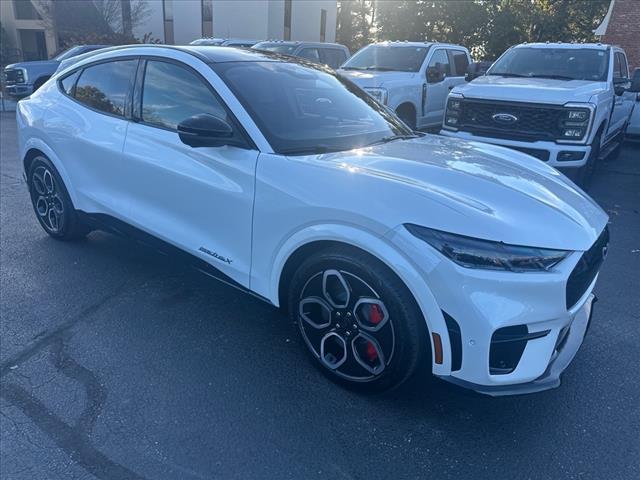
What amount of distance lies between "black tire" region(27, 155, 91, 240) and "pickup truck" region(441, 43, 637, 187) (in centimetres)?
501

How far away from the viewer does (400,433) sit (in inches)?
103

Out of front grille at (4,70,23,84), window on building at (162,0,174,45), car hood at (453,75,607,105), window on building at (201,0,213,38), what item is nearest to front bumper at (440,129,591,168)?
car hood at (453,75,607,105)

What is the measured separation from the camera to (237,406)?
276 cm

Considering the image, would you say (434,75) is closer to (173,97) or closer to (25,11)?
(173,97)

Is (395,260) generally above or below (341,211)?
below

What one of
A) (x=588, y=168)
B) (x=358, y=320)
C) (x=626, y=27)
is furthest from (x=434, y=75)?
(x=626, y=27)

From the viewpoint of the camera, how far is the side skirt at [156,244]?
331 cm

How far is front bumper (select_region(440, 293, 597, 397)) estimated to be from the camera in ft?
7.82

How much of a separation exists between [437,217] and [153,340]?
2.01m

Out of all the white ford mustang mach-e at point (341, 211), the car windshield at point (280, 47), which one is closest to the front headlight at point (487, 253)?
the white ford mustang mach-e at point (341, 211)

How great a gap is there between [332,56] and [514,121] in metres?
6.55

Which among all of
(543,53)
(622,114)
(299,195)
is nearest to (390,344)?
(299,195)

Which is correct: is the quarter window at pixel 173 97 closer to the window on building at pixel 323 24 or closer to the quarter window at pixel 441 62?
the quarter window at pixel 441 62

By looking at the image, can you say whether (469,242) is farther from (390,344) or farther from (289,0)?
(289,0)
